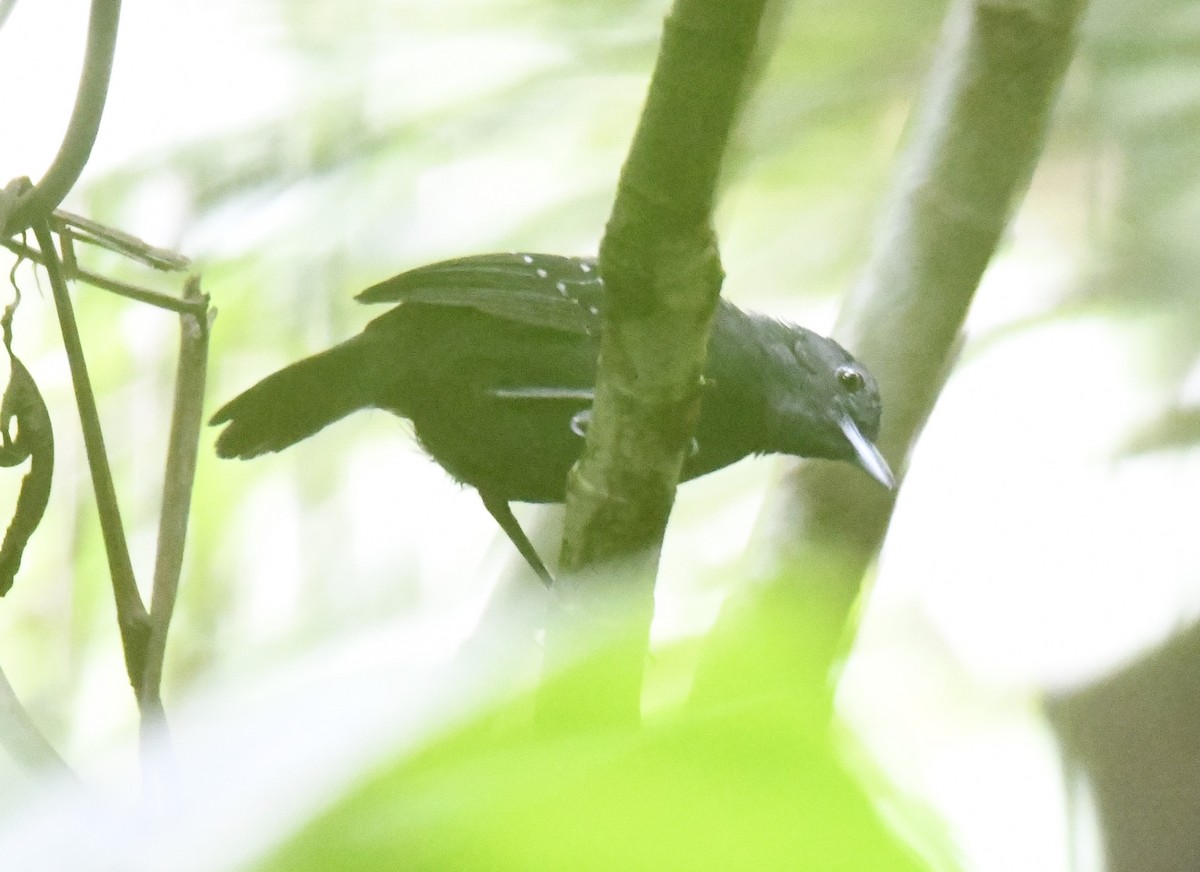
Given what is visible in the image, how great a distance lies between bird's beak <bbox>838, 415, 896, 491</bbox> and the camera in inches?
31.9

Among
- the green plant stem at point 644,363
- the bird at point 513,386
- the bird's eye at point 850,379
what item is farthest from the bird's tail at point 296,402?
the bird's eye at point 850,379

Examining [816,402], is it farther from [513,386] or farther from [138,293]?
[138,293]

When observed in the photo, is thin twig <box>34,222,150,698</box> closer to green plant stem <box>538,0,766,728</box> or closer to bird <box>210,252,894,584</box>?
bird <box>210,252,894,584</box>

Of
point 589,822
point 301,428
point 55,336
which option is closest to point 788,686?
point 589,822

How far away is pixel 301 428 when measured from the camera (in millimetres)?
840

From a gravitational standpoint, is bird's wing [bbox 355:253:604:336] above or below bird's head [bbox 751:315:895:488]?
above

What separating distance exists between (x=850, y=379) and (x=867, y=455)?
0.20 ft

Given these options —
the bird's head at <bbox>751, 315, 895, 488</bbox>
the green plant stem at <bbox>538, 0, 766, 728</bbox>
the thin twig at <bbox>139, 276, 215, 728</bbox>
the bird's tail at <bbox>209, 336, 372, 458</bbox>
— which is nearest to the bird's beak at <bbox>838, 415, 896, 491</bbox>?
the bird's head at <bbox>751, 315, 895, 488</bbox>

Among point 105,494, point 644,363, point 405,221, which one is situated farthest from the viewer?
point 405,221

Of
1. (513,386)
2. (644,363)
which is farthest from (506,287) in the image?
(644,363)

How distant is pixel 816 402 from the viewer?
0.82 metres

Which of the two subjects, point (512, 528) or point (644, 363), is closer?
point (644, 363)

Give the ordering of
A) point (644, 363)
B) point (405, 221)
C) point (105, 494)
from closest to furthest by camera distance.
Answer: point (644, 363) → point (105, 494) → point (405, 221)

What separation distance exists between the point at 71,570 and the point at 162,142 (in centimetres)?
30
